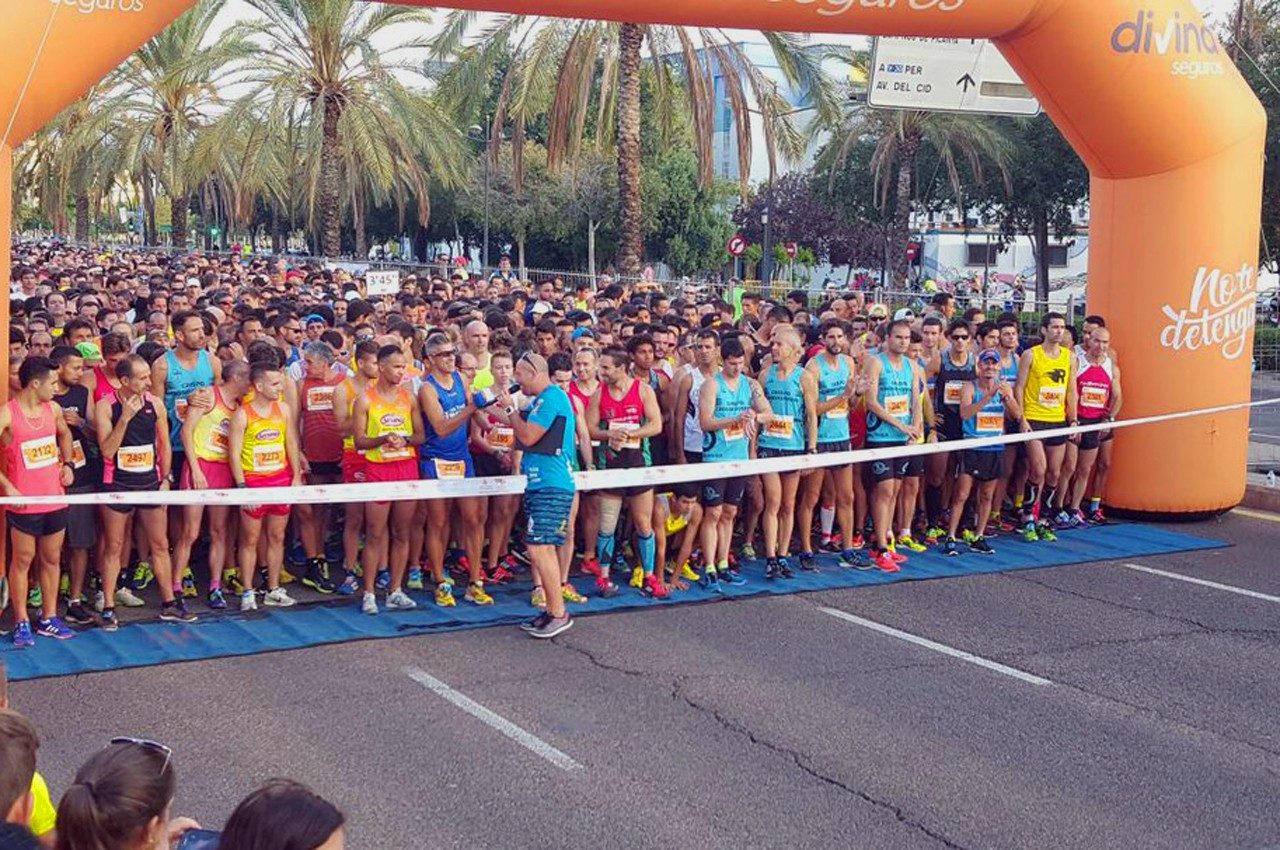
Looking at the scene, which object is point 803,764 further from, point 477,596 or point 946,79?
point 946,79

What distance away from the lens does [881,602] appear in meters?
9.48

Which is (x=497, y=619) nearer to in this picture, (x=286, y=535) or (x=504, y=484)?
(x=504, y=484)

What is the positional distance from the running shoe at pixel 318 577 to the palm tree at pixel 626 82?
45.2 ft

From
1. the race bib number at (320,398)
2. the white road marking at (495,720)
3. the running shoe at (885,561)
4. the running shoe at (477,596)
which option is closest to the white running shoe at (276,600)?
the running shoe at (477,596)

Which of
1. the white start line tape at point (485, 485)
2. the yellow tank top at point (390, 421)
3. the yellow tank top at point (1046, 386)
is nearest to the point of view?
the white start line tape at point (485, 485)

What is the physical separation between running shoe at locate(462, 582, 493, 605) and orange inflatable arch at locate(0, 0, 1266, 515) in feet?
13.2

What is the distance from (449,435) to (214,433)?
1475 mm

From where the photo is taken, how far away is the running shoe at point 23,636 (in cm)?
804

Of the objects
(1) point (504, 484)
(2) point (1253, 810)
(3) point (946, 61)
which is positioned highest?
(3) point (946, 61)

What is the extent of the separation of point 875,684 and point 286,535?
4756mm

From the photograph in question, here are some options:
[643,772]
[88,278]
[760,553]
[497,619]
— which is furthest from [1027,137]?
[643,772]

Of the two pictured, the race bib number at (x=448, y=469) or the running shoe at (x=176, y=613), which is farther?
the race bib number at (x=448, y=469)

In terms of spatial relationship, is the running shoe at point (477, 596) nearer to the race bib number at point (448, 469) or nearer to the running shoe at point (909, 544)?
the race bib number at point (448, 469)

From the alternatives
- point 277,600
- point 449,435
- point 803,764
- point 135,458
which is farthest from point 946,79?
point 803,764
